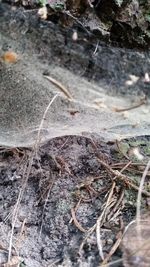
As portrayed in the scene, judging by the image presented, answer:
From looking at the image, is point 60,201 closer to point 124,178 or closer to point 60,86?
point 124,178

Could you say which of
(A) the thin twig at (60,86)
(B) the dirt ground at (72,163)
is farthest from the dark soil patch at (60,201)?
(A) the thin twig at (60,86)

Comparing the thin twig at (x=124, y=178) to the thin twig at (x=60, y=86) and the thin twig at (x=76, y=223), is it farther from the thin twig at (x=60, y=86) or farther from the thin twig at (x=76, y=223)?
the thin twig at (x=60, y=86)

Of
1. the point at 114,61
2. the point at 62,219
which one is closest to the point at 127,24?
the point at 114,61

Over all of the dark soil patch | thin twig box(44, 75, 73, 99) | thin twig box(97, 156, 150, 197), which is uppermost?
thin twig box(44, 75, 73, 99)

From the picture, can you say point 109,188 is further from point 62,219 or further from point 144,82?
point 144,82

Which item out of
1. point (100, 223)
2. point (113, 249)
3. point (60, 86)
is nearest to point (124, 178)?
point (100, 223)

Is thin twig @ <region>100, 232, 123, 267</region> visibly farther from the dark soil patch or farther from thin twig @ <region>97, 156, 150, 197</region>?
thin twig @ <region>97, 156, 150, 197</region>

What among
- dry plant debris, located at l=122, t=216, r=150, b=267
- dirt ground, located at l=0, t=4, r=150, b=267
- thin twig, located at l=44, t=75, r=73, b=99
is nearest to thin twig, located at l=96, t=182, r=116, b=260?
dirt ground, located at l=0, t=4, r=150, b=267

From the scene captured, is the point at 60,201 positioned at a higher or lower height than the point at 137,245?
lower
